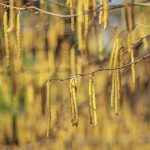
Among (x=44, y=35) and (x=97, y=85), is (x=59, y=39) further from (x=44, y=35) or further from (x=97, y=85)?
(x=97, y=85)

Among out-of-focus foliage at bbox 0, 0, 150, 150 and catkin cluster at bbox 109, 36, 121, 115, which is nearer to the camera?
catkin cluster at bbox 109, 36, 121, 115

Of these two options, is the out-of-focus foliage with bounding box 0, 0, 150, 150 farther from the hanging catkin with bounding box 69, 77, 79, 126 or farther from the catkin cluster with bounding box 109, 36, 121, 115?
the hanging catkin with bounding box 69, 77, 79, 126

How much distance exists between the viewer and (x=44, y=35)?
133 inches

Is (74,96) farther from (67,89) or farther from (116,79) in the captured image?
(67,89)

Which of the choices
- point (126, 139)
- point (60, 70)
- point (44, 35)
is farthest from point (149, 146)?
point (44, 35)

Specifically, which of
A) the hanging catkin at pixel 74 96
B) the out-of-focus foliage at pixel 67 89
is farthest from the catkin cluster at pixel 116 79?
the out-of-focus foliage at pixel 67 89

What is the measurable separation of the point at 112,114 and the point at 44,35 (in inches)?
25.7

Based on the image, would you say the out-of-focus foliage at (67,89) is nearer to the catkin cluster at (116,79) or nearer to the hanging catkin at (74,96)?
the catkin cluster at (116,79)

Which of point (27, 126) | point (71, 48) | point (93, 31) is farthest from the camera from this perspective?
point (27, 126)

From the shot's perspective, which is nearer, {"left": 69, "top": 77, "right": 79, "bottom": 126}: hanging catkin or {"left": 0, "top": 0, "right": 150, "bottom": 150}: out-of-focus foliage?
{"left": 69, "top": 77, "right": 79, "bottom": 126}: hanging catkin

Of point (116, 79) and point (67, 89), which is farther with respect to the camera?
point (67, 89)

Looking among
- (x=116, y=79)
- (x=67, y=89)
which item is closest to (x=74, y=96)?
(x=116, y=79)

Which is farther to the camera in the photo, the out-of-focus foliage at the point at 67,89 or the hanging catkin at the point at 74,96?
the out-of-focus foliage at the point at 67,89

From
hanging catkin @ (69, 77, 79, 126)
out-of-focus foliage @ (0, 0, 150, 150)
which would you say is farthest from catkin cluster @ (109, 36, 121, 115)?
out-of-focus foliage @ (0, 0, 150, 150)
